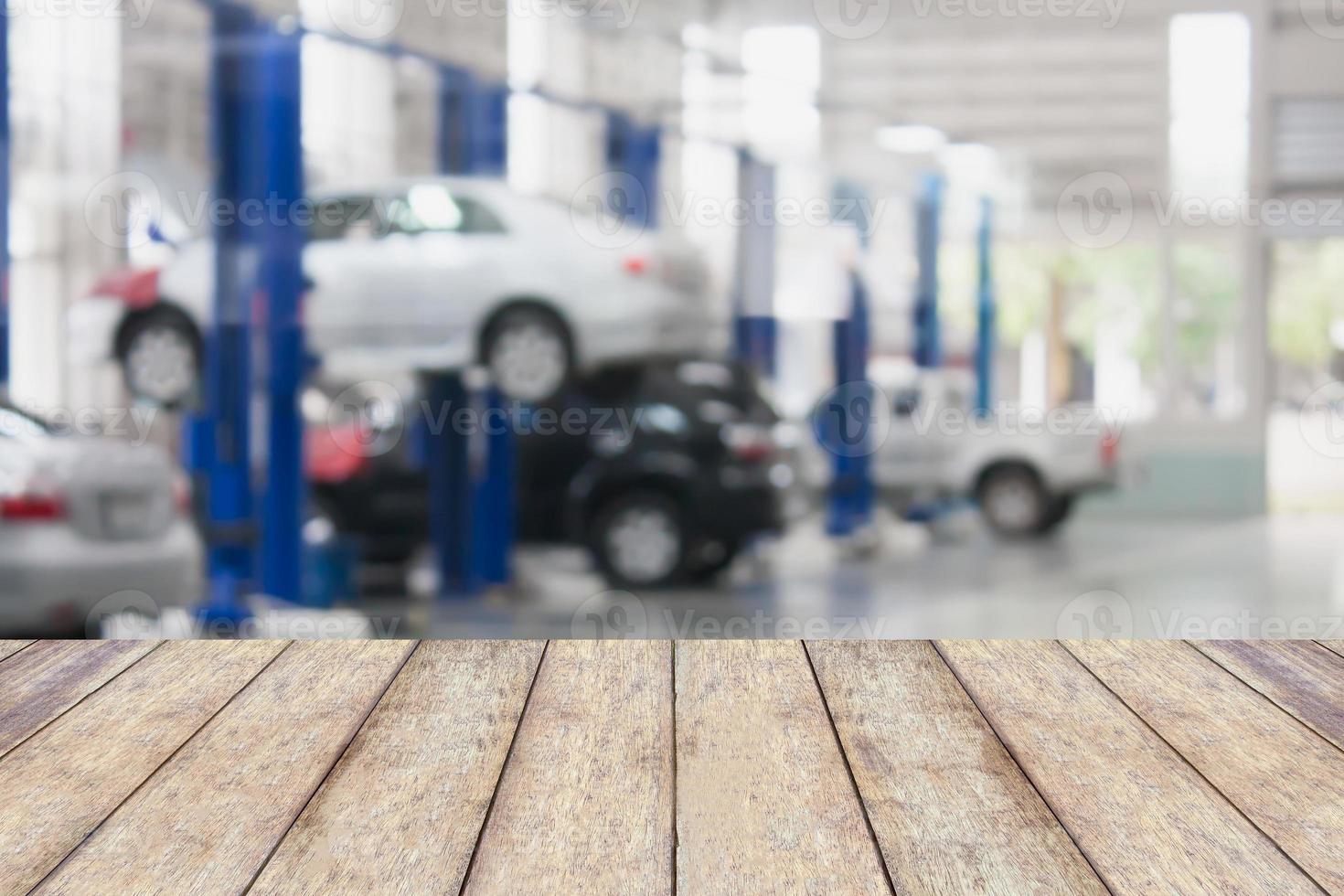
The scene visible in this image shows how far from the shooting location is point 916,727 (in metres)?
2.11

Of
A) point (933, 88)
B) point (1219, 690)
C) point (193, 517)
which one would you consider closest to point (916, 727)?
point (1219, 690)

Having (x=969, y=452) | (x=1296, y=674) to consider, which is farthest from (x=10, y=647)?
(x=1296, y=674)

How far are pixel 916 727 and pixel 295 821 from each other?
36.8 inches

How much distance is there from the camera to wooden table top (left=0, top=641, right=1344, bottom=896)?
1543 millimetres

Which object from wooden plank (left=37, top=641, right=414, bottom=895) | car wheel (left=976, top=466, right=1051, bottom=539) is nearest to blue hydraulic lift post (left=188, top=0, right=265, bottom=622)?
wooden plank (left=37, top=641, right=414, bottom=895)

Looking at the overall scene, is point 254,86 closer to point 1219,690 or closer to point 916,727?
point 916,727

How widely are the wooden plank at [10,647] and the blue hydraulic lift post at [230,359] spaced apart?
2.95ft

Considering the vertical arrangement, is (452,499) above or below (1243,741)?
above

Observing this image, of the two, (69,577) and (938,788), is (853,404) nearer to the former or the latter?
(938,788)

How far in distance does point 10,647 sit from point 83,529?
86 cm

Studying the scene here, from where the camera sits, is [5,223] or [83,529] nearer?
[83,529]

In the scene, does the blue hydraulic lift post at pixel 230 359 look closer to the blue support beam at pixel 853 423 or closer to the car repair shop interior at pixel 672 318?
the car repair shop interior at pixel 672 318

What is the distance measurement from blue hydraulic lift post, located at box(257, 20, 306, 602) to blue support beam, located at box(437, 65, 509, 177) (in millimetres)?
383

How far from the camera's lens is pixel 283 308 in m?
3.58
